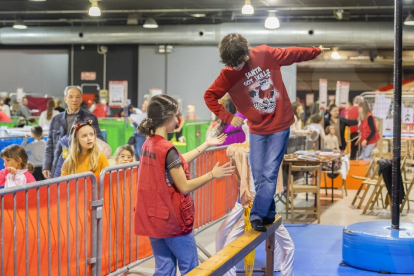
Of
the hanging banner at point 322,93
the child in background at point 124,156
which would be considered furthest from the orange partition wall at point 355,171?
the child in background at point 124,156

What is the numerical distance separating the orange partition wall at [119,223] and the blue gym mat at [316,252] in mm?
1070

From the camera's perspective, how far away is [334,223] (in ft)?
25.5

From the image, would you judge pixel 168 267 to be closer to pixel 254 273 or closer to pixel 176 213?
pixel 176 213

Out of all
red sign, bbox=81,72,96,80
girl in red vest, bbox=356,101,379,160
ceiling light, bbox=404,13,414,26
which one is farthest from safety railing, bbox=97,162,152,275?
red sign, bbox=81,72,96,80

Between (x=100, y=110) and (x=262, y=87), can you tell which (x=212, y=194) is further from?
(x=100, y=110)

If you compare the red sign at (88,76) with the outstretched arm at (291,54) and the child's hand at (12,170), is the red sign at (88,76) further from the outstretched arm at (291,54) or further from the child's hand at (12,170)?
the outstretched arm at (291,54)

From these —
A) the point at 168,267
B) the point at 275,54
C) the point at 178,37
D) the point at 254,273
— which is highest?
the point at 178,37

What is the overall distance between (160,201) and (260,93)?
2.73 feet

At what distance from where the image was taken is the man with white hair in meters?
5.46

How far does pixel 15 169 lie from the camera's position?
488cm

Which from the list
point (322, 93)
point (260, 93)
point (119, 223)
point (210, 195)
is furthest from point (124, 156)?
point (322, 93)

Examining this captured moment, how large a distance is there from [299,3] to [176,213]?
1230 cm

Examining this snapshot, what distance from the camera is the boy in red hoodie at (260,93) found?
3.37 m

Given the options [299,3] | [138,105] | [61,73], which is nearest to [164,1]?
[299,3]
